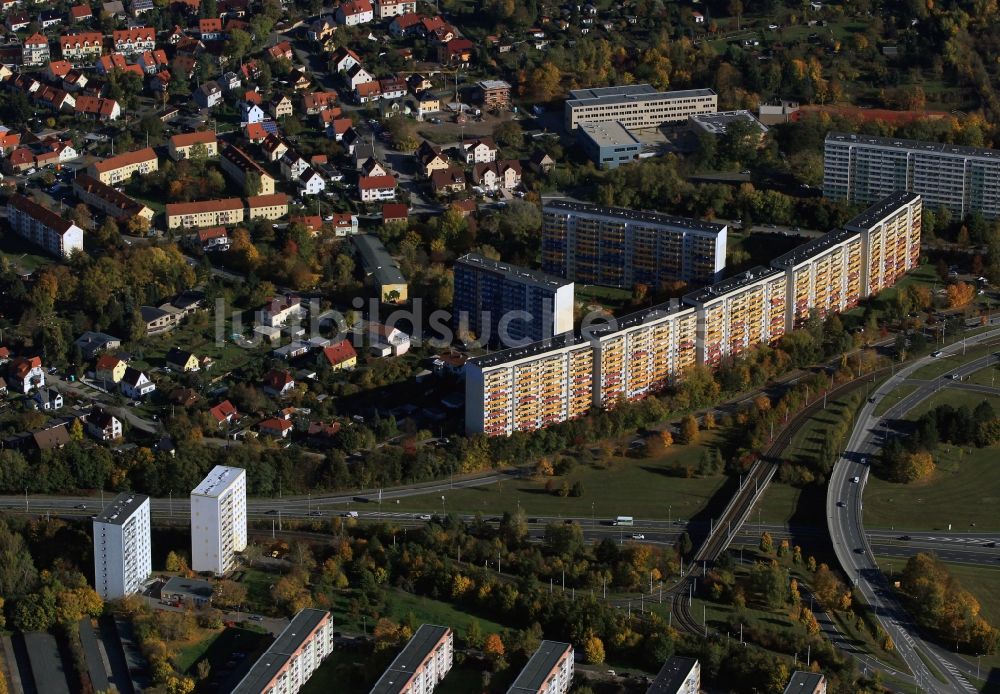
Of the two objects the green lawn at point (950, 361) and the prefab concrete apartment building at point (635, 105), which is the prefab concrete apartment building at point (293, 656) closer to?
the green lawn at point (950, 361)

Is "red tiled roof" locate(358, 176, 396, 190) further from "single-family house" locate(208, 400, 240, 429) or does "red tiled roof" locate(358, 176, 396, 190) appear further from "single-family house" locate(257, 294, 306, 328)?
"single-family house" locate(208, 400, 240, 429)

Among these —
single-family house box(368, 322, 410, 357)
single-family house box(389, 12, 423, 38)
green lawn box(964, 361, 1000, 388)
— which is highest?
single-family house box(389, 12, 423, 38)

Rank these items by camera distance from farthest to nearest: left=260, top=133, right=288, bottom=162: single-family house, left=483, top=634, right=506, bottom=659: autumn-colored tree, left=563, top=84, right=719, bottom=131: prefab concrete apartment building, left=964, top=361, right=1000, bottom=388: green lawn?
left=563, top=84, right=719, bottom=131: prefab concrete apartment building → left=260, top=133, right=288, bottom=162: single-family house → left=964, top=361, right=1000, bottom=388: green lawn → left=483, top=634, right=506, bottom=659: autumn-colored tree

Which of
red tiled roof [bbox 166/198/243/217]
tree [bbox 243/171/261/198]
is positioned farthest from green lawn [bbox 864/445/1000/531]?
tree [bbox 243/171/261/198]

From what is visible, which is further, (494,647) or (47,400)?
(47,400)

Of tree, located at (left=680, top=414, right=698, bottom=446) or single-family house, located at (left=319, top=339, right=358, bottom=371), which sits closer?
tree, located at (left=680, top=414, right=698, bottom=446)

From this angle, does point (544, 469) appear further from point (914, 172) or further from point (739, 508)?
point (914, 172)

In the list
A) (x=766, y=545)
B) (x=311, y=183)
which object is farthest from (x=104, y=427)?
(x=766, y=545)
